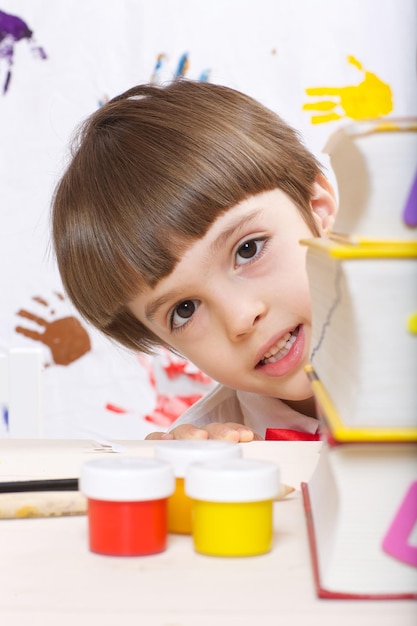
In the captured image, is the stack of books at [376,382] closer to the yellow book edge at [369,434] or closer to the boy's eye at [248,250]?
the yellow book edge at [369,434]

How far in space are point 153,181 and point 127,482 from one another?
0.55 m

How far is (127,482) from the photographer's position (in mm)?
312

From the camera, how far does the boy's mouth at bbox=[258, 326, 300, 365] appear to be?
874 millimetres

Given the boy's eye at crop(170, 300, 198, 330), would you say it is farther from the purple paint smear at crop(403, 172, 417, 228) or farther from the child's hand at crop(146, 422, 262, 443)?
the purple paint smear at crop(403, 172, 417, 228)

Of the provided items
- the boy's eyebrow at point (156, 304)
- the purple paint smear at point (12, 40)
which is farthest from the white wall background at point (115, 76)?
the boy's eyebrow at point (156, 304)

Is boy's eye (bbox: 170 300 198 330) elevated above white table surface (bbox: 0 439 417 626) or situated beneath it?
situated beneath

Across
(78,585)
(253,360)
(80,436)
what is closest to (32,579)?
(78,585)

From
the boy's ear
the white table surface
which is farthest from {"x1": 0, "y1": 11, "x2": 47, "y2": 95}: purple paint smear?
the white table surface

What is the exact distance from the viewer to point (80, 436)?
4.46 feet

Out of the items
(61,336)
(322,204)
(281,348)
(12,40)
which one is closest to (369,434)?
(281,348)

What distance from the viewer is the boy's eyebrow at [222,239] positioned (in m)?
0.81

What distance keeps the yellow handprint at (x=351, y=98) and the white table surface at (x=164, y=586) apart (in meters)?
1.08

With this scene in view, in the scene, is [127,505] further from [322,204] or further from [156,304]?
→ [322,204]

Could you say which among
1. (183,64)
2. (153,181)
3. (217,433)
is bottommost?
(217,433)
